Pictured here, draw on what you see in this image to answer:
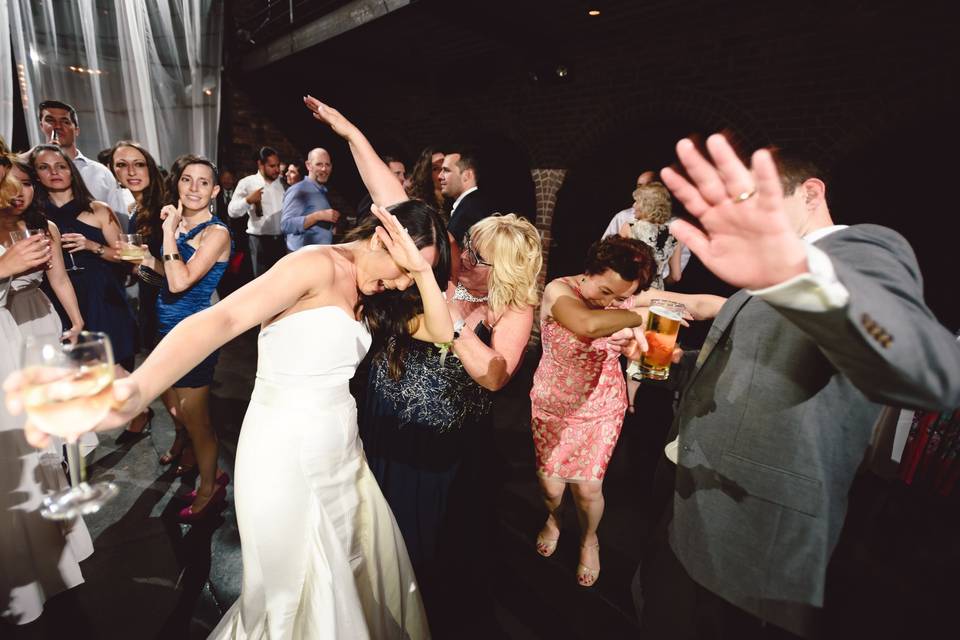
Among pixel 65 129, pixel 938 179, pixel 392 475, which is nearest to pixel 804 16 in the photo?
pixel 938 179

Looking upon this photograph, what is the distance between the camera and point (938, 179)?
3.96 m

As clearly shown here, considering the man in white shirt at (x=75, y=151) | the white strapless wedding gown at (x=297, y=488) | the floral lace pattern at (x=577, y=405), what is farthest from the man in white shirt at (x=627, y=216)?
the man in white shirt at (x=75, y=151)

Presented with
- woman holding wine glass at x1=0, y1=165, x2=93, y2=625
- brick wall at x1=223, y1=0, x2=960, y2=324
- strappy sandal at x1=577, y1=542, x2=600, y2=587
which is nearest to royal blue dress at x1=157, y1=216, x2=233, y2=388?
woman holding wine glass at x1=0, y1=165, x2=93, y2=625

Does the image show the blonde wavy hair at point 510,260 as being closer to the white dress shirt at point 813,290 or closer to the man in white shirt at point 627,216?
the white dress shirt at point 813,290

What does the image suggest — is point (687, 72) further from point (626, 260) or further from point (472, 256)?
point (472, 256)

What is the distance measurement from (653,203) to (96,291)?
428 cm

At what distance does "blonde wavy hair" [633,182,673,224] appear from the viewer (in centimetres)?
379

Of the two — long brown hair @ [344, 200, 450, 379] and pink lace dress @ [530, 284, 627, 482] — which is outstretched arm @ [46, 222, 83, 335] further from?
pink lace dress @ [530, 284, 627, 482]

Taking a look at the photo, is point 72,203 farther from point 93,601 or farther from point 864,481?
point 864,481

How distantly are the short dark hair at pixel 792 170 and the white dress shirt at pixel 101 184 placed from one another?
5.00m

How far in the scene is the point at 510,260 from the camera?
187 centimetres

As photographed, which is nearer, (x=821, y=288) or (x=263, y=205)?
(x=821, y=288)

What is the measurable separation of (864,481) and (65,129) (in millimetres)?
7107

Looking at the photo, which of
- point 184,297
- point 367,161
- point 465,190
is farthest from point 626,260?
point 184,297
